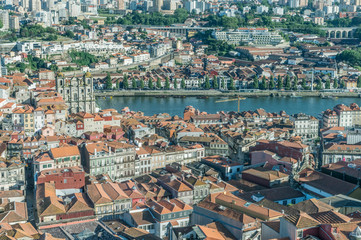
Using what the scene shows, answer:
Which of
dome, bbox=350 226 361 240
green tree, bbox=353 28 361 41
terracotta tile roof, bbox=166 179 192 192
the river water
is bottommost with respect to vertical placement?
the river water

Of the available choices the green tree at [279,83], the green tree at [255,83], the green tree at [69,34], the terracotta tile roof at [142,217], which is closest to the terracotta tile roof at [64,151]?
the terracotta tile roof at [142,217]

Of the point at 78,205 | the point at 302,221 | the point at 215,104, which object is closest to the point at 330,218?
the point at 302,221

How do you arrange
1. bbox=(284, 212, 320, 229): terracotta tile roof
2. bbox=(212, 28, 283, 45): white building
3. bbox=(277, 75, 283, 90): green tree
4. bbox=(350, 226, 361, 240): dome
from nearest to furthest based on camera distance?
1. bbox=(350, 226, 361, 240): dome
2. bbox=(284, 212, 320, 229): terracotta tile roof
3. bbox=(277, 75, 283, 90): green tree
4. bbox=(212, 28, 283, 45): white building

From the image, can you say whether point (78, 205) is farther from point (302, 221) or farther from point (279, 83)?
point (279, 83)

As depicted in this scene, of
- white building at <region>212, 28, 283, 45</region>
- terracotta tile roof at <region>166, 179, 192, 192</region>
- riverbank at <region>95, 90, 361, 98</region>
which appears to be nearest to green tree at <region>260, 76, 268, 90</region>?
riverbank at <region>95, 90, 361, 98</region>

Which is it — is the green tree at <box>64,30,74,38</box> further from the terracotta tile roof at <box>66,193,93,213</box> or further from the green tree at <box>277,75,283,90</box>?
the terracotta tile roof at <box>66,193,93,213</box>

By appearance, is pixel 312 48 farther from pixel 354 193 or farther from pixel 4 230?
pixel 4 230

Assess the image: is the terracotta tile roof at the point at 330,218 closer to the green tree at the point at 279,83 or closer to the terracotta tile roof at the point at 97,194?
the terracotta tile roof at the point at 97,194

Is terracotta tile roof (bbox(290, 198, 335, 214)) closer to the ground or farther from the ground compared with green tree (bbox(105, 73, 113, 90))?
farther from the ground
